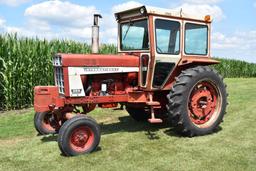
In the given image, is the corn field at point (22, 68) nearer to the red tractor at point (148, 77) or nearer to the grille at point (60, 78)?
the red tractor at point (148, 77)

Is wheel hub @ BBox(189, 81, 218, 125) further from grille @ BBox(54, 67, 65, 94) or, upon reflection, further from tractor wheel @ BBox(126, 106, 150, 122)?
grille @ BBox(54, 67, 65, 94)

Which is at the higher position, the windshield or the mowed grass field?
the windshield

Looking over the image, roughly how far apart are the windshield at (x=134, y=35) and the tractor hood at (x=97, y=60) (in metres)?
0.36

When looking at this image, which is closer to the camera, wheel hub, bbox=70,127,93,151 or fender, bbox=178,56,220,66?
wheel hub, bbox=70,127,93,151

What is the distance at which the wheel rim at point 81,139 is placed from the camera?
605 centimetres

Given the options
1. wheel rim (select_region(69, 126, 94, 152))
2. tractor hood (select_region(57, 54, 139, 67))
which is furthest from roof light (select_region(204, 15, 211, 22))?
wheel rim (select_region(69, 126, 94, 152))

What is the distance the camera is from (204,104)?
7.60 meters

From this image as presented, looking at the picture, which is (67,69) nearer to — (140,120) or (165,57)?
(165,57)

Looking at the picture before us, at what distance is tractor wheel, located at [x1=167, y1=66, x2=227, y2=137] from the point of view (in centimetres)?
699

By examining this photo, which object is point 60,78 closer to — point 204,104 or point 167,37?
point 167,37

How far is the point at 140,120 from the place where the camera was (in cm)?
879

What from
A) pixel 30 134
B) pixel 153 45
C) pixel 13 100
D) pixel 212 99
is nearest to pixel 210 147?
pixel 212 99

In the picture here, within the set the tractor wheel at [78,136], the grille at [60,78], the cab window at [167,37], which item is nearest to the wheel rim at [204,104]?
the cab window at [167,37]

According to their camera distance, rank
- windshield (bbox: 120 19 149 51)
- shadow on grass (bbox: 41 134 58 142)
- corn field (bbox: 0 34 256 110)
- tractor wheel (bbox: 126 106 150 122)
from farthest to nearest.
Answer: corn field (bbox: 0 34 256 110) → tractor wheel (bbox: 126 106 150 122) → windshield (bbox: 120 19 149 51) → shadow on grass (bbox: 41 134 58 142)
